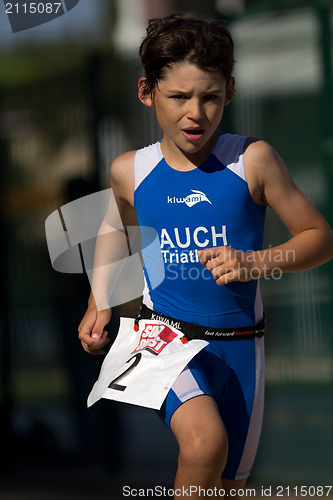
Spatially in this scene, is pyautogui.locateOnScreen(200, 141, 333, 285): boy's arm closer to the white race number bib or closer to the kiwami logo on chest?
the kiwami logo on chest

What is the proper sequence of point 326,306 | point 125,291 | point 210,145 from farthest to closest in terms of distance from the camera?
1. point 125,291
2. point 326,306
3. point 210,145

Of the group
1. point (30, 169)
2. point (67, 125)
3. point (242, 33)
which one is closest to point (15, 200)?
point (30, 169)

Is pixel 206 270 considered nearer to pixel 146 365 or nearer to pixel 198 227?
pixel 198 227

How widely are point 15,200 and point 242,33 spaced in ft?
5.36

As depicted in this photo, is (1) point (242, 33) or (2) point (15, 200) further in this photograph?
(2) point (15, 200)

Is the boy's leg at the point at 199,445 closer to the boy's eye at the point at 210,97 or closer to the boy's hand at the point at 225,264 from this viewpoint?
the boy's hand at the point at 225,264

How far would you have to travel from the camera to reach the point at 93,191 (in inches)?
189

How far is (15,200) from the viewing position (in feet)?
15.9

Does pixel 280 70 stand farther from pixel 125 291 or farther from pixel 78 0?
pixel 125 291

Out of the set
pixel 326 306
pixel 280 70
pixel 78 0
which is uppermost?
pixel 78 0

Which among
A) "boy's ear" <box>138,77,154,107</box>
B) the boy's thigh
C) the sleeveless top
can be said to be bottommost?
the boy's thigh

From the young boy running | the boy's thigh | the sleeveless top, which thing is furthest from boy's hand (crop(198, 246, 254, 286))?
the boy's thigh

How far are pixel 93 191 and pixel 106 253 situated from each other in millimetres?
1672

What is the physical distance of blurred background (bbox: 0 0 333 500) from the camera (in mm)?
4523
